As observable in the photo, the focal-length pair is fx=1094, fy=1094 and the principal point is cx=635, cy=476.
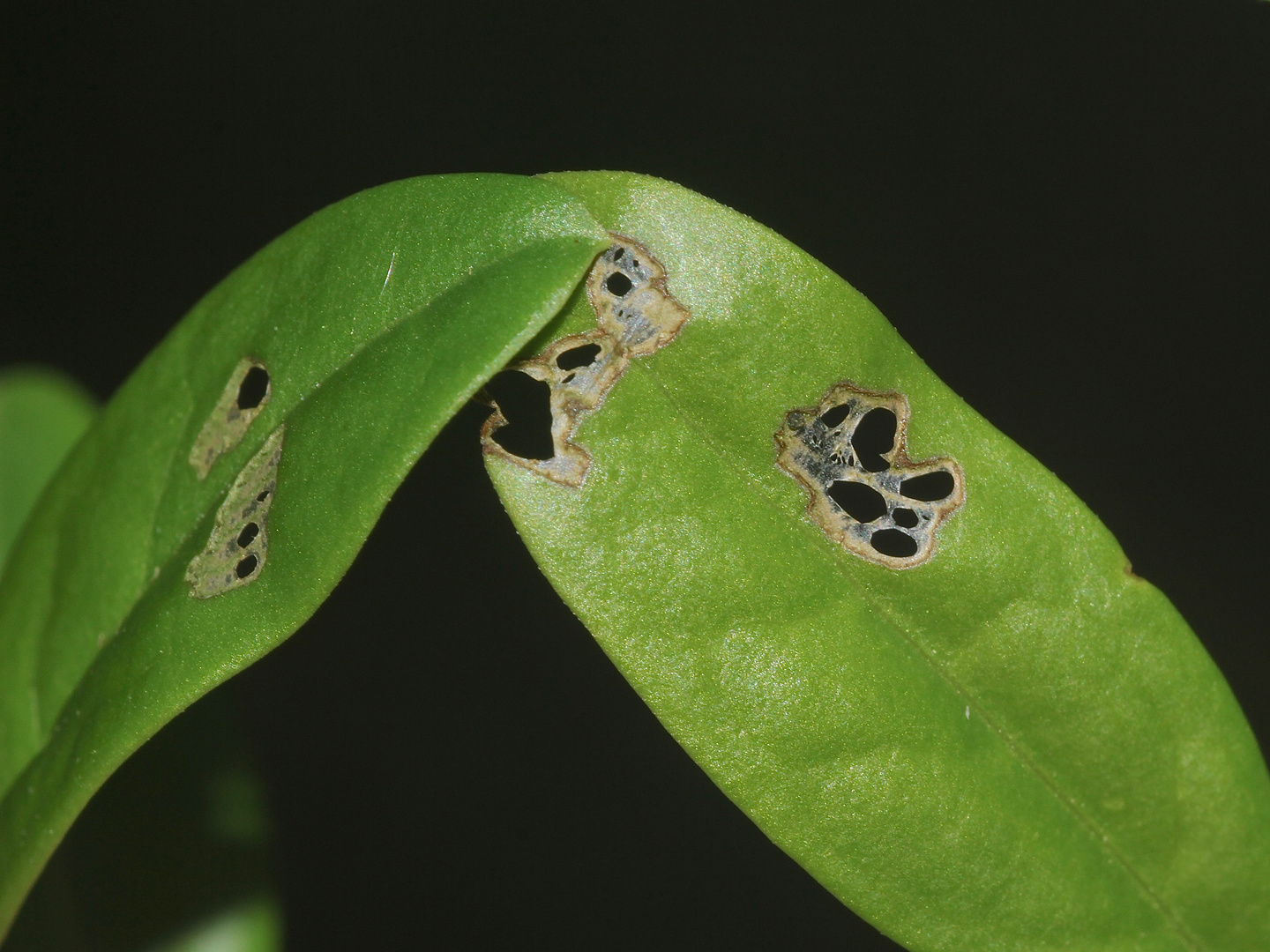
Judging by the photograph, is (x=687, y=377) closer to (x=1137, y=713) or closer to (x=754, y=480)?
(x=754, y=480)

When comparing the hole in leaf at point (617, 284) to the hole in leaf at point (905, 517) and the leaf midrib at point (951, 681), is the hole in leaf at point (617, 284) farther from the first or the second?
the hole in leaf at point (905, 517)

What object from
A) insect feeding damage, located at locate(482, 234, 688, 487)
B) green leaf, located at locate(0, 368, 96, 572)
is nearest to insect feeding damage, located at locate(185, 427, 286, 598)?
insect feeding damage, located at locate(482, 234, 688, 487)

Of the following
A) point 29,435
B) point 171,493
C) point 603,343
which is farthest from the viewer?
point 29,435

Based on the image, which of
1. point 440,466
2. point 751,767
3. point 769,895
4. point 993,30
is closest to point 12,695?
point 751,767

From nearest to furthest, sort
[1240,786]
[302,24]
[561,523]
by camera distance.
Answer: [561,523] → [1240,786] → [302,24]

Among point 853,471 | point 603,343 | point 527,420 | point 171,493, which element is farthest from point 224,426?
point 527,420

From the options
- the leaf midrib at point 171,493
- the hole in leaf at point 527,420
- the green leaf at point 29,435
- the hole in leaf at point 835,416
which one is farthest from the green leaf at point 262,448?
the hole in leaf at point 527,420

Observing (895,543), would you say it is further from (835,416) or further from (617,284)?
(617,284)

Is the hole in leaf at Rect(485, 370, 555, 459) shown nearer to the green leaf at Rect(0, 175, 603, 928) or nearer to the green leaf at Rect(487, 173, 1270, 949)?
the green leaf at Rect(0, 175, 603, 928)
